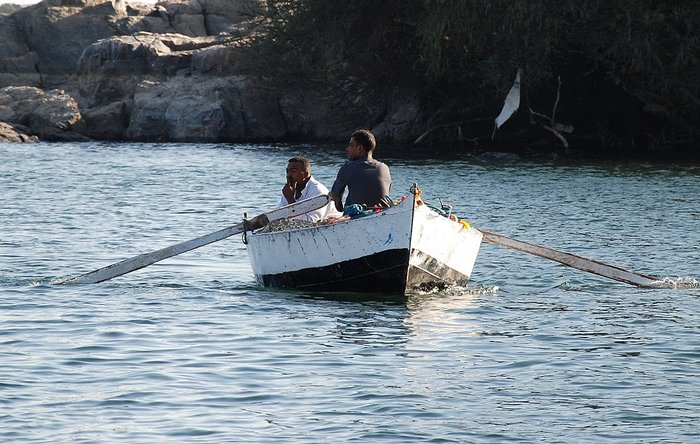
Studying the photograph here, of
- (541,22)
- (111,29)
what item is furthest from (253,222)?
(111,29)

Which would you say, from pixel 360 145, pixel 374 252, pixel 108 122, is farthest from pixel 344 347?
pixel 108 122

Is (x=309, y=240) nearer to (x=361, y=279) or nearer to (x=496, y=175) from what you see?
(x=361, y=279)

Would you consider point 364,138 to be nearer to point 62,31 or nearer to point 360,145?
point 360,145

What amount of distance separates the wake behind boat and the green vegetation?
23.2m

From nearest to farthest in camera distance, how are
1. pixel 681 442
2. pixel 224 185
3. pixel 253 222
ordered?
pixel 681 442 → pixel 253 222 → pixel 224 185

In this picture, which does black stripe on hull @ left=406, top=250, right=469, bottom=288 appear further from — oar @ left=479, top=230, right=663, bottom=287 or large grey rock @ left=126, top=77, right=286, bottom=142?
large grey rock @ left=126, top=77, right=286, bottom=142

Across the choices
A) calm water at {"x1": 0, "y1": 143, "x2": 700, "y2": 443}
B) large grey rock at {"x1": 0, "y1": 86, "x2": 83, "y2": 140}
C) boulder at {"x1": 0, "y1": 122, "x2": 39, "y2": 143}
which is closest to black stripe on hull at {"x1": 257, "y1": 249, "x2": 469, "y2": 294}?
calm water at {"x1": 0, "y1": 143, "x2": 700, "y2": 443}

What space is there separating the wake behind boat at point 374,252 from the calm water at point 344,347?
0.29m

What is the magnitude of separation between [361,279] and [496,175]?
18858 mm

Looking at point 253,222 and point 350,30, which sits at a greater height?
point 350,30

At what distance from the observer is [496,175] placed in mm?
32719

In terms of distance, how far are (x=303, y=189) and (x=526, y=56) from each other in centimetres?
2338

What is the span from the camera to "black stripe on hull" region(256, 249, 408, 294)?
13922mm

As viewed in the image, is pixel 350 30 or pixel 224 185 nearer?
pixel 224 185
